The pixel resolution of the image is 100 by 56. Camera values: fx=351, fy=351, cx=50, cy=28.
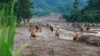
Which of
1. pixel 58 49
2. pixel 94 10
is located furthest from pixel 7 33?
pixel 94 10

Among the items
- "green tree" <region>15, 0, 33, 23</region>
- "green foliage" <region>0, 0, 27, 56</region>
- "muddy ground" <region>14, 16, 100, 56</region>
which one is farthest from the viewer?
"green tree" <region>15, 0, 33, 23</region>

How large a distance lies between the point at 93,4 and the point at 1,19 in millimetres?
101550

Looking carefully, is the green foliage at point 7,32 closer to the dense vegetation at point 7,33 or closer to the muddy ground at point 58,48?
the dense vegetation at point 7,33

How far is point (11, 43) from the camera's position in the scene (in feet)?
11.0

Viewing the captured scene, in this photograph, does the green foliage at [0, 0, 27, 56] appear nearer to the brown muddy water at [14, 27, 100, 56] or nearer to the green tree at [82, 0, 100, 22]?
the brown muddy water at [14, 27, 100, 56]

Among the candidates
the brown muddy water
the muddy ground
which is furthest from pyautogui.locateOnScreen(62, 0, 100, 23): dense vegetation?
the brown muddy water

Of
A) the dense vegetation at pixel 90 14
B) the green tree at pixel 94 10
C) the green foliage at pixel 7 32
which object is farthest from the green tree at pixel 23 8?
the green foliage at pixel 7 32

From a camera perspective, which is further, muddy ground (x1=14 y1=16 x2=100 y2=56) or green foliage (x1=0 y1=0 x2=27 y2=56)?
muddy ground (x1=14 y1=16 x2=100 y2=56)

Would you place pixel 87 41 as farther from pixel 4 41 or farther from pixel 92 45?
pixel 4 41

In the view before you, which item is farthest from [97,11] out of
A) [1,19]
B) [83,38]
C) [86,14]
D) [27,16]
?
[1,19]

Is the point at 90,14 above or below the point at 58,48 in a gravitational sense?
above

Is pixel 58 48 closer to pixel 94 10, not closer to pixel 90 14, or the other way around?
pixel 90 14

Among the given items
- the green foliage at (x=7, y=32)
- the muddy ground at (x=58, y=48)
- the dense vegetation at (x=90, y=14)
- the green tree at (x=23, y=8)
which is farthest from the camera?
the dense vegetation at (x=90, y=14)

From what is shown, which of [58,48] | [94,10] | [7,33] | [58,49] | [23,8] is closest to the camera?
[7,33]
